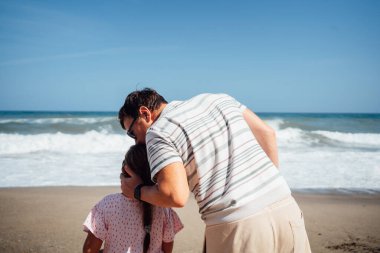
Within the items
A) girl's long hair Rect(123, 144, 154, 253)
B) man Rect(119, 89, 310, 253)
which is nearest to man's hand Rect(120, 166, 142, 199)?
girl's long hair Rect(123, 144, 154, 253)

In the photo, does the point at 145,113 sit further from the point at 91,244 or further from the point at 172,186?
the point at 91,244

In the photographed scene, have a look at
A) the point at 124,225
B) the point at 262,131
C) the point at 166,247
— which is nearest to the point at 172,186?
the point at 262,131

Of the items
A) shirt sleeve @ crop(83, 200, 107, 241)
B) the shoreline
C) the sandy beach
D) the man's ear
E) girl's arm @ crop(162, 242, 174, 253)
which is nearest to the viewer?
the man's ear

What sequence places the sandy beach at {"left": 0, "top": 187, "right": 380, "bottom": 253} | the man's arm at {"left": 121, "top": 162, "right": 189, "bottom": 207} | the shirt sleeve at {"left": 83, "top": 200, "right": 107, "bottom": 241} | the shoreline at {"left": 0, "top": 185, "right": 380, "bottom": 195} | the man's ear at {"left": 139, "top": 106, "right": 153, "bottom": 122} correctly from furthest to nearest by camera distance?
the shoreline at {"left": 0, "top": 185, "right": 380, "bottom": 195} < the sandy beach at {"left": 0, "top": 187, "right": 380, "bottom": 253} < the shirt sleeve at {"left": 83, "top": 200, "right": 107, "bottom": 241} < the man's ear at {"left": 139, "top": 106, "right": 153, "bottom": 122} < the man's arm at {"left": 121, "top": 162, "right": 189, "bottom": 207}

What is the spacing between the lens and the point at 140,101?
1647mm

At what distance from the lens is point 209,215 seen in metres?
1.43

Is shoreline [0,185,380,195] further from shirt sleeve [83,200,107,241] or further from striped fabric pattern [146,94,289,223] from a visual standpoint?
striped fabric pattern [146,94,289,223]

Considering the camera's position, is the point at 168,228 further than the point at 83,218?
No

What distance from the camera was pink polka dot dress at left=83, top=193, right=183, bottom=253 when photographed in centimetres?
202

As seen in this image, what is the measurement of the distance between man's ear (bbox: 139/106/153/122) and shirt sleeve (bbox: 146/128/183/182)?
0.86 ft

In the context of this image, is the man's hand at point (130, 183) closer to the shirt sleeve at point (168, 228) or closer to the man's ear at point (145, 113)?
the man's ear at point (145, 113)

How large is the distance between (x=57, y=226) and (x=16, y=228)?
1.60ft

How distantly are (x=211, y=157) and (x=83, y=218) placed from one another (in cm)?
386

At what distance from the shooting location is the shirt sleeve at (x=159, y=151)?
1.30 metres
